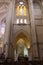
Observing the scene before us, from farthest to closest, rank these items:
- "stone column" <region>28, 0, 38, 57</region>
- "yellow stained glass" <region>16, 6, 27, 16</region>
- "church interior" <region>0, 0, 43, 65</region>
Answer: "yellow stained glass" <region>16, 6, 27, 16</region> < "church interior" <region>0, 0, 43, 65</region> < "stone column" <region>28, 0, 38, 57</region>

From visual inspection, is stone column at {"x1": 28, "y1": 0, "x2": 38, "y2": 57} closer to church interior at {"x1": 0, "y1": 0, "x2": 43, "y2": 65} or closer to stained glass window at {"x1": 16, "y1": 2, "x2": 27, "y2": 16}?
church interior at {"x1": 0, "y1": 0, "x2": 43, "y2": 65}

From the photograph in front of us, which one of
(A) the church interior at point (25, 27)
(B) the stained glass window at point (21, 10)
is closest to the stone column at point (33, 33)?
(A) the church interior at point (25, 27)

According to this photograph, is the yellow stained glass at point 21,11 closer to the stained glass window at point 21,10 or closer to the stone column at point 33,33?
the stained glass window at point 21,10

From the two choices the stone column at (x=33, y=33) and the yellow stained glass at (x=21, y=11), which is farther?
the yellow stained glass at (x=21, y=11)

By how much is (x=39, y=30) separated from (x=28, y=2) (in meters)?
5.40

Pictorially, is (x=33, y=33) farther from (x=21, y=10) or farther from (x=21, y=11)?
(x=21, y=10)

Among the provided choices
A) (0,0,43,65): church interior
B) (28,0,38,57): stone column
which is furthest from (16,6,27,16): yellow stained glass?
(28,0,38,57): stone column

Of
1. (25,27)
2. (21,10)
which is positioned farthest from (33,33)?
(21,10)

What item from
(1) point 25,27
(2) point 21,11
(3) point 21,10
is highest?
(3) point 21,10

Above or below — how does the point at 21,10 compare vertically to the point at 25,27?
above

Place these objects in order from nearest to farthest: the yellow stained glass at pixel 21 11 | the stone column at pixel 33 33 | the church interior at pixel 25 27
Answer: the stone column at pixel 33 33 < the church interior at pixel 25 27 < the yellow stained glass at pixel 21 11

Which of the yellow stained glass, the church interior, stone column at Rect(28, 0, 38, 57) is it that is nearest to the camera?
stone column at Rect(28, 0, 38, 57)

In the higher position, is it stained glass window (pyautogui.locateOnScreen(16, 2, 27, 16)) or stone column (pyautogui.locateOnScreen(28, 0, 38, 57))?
stained glass window (pyautogui.locateOnScreen(16, 2, 27, 16))

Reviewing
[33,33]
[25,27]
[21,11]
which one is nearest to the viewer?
[33,33]
